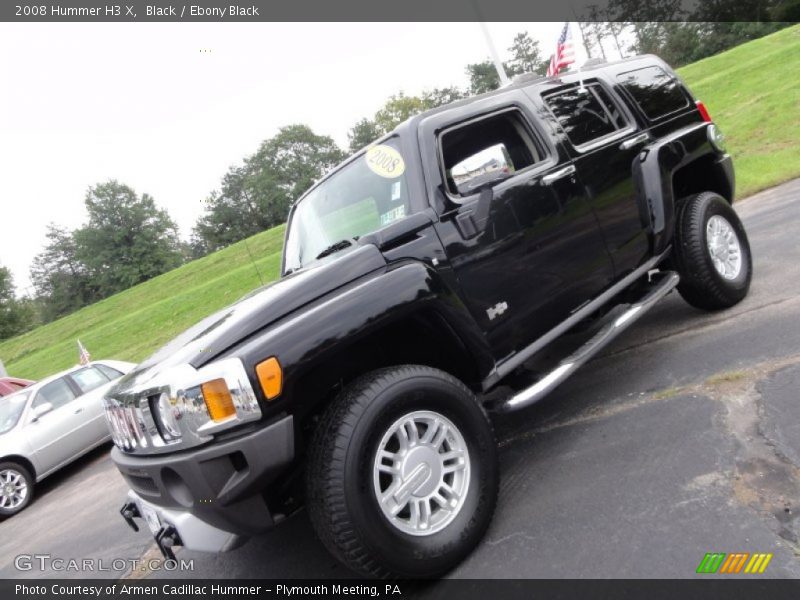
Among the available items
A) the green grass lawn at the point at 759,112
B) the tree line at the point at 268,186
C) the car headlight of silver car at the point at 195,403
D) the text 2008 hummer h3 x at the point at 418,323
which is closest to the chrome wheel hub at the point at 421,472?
the text 2008 hummer h3 x at the point at 418,323

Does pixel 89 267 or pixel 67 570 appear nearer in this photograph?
pixel 67 570

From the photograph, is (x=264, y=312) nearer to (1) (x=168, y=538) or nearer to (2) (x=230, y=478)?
(2) (x=230, y=478)

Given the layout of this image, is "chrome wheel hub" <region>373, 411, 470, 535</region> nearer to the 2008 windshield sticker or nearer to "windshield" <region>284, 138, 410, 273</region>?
"windshield" <region>284, 138, 410, 273</region>

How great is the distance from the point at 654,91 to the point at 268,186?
219ft

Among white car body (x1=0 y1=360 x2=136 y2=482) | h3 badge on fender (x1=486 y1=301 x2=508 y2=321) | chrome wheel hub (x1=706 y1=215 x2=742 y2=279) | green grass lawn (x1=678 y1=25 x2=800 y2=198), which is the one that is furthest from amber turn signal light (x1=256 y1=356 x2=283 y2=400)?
green grass lawn (x1=678 y1=25 x2=800 y2=198)

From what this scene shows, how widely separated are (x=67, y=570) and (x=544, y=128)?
441 centimetres

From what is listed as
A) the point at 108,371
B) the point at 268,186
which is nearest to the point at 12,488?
the point at 108,371

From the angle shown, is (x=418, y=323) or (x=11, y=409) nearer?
(x=418, y=323)

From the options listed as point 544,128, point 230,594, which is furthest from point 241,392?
point 544,128

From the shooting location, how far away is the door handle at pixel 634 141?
3.83 metres

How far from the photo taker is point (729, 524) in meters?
2.12

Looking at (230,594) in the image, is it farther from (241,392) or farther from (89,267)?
(89,267)

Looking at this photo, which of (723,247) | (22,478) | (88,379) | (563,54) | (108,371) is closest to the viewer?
(723,247)

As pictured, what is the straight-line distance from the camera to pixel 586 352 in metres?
3.12
